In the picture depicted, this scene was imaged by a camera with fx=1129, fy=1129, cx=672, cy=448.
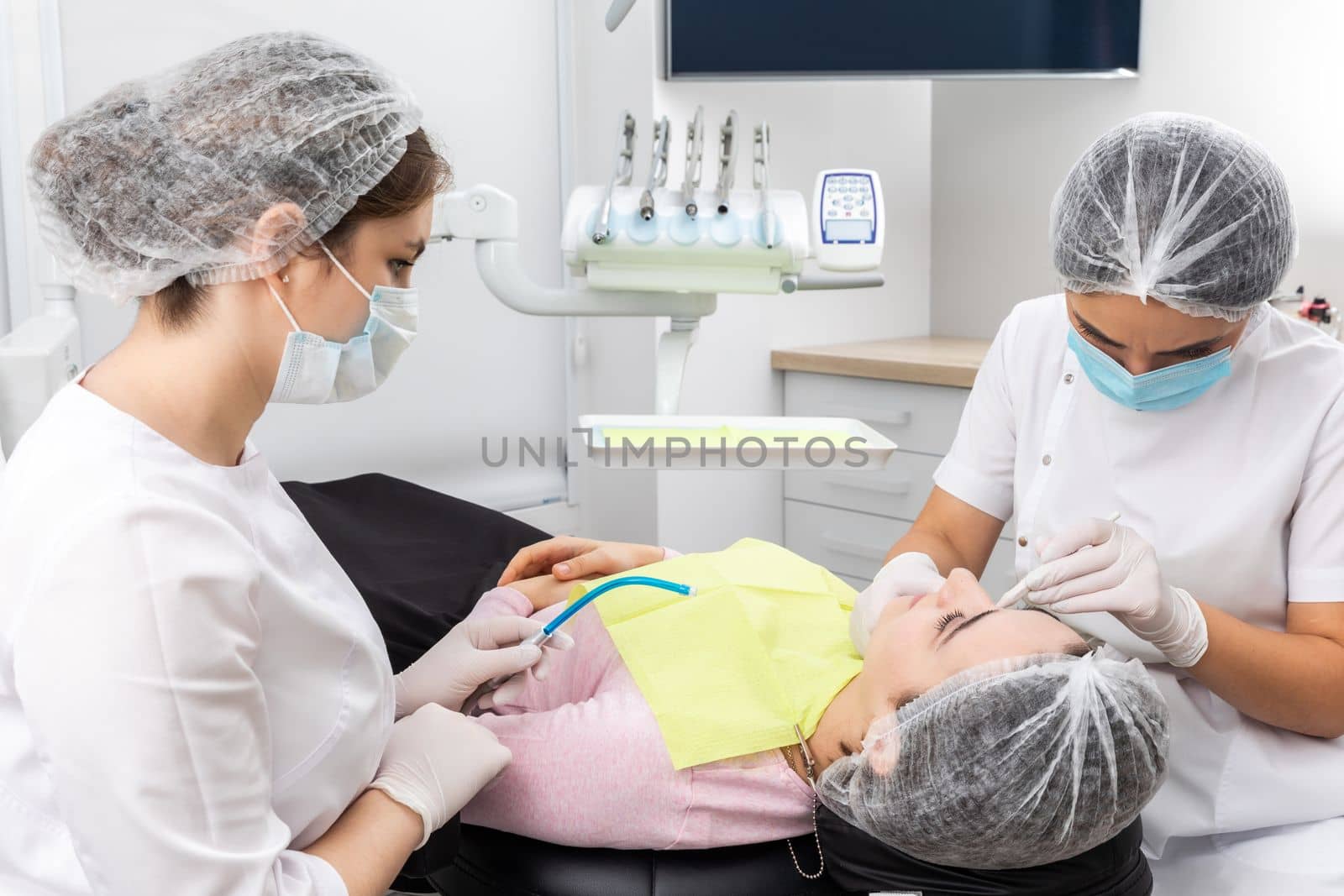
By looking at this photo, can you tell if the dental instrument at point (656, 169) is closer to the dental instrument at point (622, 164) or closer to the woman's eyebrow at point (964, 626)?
the dental instrument at point (622, 164)

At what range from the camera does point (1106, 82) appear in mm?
2814

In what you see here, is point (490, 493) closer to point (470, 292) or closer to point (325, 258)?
point (470, 292)

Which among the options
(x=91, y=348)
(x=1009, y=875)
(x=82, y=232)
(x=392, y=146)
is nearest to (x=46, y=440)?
(x=82, y=232)

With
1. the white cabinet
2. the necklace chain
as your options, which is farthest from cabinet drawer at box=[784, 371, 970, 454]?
the necklace chain

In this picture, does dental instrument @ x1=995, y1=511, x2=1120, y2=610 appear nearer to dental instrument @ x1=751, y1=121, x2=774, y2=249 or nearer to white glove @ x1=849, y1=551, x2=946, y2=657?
white glove @ x1=849, y1=551, x2=946, y2=657

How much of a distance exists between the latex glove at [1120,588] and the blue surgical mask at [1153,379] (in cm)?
17

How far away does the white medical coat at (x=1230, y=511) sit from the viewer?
121cm

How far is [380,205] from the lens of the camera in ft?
3.28

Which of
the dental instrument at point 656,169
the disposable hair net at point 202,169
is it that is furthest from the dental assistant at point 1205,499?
the disposable hair net at point 202,169

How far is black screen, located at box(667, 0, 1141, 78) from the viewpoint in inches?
99.0

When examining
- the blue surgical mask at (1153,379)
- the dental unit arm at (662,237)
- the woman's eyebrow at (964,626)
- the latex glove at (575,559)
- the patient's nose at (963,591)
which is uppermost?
the dental unit arm at (662,237)

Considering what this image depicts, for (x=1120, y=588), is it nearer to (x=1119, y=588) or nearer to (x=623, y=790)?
(x=1119, y=588)

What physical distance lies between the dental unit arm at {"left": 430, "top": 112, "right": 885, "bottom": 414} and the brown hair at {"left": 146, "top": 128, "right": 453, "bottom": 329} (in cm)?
24

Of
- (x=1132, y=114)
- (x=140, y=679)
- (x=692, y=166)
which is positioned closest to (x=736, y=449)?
(x=692, y=166)
